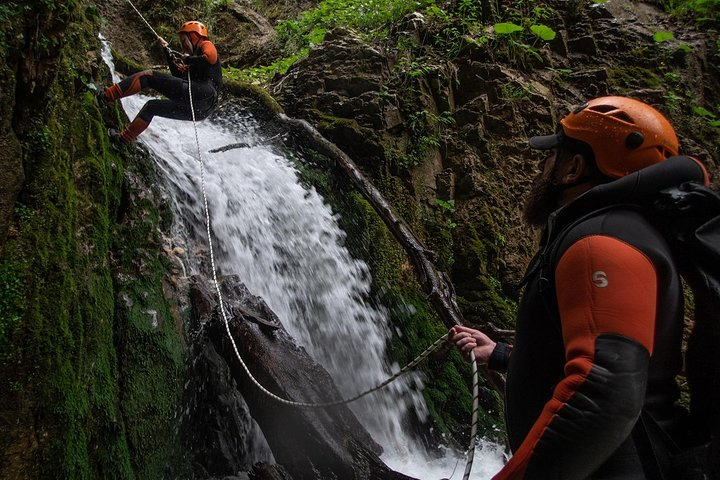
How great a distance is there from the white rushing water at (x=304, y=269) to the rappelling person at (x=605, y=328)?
3.35m

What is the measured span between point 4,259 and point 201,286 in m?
1.72

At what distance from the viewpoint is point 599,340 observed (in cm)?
118

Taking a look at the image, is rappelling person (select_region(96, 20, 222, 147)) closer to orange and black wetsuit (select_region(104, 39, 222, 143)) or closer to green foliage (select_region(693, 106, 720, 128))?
orange and black wetsuit (select_region(104, 39, 222, 143))

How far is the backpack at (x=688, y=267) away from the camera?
1246 mm

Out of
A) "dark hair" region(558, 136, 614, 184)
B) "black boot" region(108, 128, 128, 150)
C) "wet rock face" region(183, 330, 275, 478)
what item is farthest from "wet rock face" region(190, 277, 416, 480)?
"dark hair" region(558, 136, 614, 184)

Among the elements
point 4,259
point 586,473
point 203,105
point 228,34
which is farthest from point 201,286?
point 228,34

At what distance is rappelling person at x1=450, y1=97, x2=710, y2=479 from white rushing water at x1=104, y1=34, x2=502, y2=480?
132 inches

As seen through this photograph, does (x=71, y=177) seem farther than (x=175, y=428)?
No

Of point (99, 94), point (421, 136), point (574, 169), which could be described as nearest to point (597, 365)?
point (574, 169)

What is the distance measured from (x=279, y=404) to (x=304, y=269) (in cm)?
249

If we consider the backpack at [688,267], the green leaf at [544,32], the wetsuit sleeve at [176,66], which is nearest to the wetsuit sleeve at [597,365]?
the backpack at [688,267]

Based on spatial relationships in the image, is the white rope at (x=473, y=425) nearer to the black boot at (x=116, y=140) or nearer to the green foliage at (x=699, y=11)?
the black boot at (x=116, y=140)

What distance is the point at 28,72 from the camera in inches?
99.4

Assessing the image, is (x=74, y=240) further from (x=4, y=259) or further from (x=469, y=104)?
(x=469, y=104)
